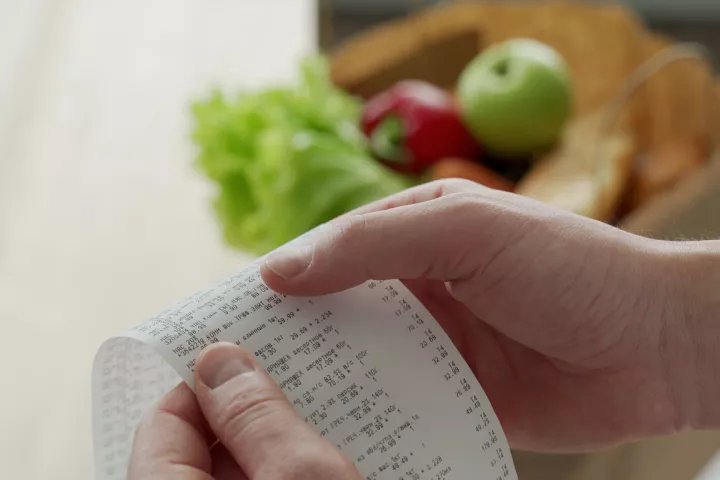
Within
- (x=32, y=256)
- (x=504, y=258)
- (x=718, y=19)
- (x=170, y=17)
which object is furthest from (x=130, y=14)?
(x=718, y=19)

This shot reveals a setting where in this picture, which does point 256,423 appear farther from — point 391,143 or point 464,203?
point 391,143

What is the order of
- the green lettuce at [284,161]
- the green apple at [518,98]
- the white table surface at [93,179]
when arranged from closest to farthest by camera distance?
1. the white table surface at [93,179]
2. the green lettuce at [284,161]
3. the green apple at [518,98]

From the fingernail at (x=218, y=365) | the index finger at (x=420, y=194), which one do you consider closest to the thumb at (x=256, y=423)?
the fingernail at (x=218, y=365)

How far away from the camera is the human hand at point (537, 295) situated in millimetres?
509

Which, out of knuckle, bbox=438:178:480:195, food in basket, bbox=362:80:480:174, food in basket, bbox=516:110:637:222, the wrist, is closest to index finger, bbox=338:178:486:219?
knuckle, bbox=438:178:480:195

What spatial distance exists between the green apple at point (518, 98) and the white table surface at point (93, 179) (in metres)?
0.27

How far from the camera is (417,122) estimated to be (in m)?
1.04

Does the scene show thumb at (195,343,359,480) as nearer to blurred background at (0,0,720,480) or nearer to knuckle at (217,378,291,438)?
knuckle at (217,378,291,438)

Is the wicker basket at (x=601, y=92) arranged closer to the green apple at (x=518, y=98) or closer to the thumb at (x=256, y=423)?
the green apple at (x=518, y=98)

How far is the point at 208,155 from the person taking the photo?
0.98 m

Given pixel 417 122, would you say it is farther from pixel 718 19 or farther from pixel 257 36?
pixel 718 19

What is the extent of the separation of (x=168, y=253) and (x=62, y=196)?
0.15 metres

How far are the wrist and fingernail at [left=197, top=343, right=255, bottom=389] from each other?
0.99ft

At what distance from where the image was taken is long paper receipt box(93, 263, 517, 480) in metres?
0.47
